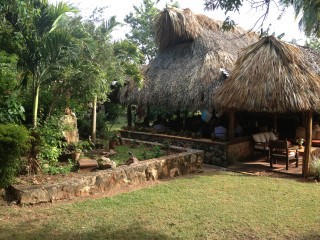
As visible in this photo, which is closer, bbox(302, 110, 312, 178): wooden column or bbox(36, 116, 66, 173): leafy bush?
bbox(36, 116, 66, 173): leafy bush

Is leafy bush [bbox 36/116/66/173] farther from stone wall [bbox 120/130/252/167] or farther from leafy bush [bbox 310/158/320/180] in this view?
leafy bush [bbox 310/158/320/180]

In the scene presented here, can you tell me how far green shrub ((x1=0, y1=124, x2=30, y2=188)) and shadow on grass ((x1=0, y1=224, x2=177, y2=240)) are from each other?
3.69ft

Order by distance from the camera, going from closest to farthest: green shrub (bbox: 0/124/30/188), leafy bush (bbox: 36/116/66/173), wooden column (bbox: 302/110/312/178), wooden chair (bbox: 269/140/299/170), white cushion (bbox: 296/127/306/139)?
green shrub (bbox: 0/124/30/188) < leafy bush (bbox: 36/116/66/173) < wooden column (bbox: 302/110/312/178) < wooden chair (bbox: 269/140/299/170) < white cushion (bbox: 296/127/306/139)

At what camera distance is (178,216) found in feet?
16.1

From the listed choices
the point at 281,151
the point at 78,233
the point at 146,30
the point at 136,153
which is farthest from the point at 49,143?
the point at 146,30

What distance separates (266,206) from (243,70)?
4558 millimetres

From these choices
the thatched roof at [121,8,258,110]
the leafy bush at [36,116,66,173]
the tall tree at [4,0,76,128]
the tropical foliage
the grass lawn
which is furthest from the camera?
the thatched roof at [121,8,258,110]

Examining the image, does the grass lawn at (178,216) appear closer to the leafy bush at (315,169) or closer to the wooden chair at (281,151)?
the leafy bush at (315,169)

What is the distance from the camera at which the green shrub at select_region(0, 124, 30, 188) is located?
4.95 m

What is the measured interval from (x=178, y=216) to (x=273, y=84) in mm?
5054

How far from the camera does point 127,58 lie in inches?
393

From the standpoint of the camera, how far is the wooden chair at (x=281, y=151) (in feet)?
27.7

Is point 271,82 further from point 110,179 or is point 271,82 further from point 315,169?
point 110,179

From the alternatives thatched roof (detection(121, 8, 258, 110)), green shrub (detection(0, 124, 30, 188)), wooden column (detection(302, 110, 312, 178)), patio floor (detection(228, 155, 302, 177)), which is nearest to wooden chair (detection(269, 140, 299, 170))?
patio floor (detection(228, 155, 302, 177))
